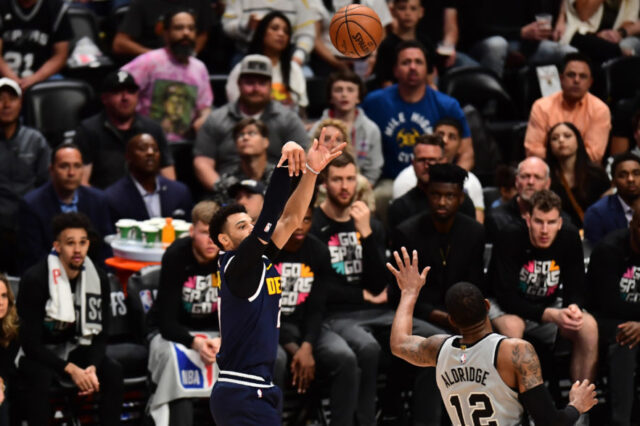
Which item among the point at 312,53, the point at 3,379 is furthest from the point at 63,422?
the point at 312,53

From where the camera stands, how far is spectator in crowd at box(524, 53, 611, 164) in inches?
386

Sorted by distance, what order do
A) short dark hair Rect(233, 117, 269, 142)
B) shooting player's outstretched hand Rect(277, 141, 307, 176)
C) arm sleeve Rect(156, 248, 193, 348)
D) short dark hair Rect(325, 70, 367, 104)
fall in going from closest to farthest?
1. shooting player's outstretched hand Rect(277, 141, 307, 176)
2. arm sleeve Rect(156, 248, 193, 348)
3. short dark hair Rect(233, 117, 269, 142)
4. short dark hair Rect(325, 70, 367, 104)

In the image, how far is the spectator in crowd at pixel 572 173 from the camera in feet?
29.5

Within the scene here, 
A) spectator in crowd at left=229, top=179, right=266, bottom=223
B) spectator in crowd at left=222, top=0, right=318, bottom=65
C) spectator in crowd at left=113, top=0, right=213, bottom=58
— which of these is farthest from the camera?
spectator in crowd at left=222, top=0, right=318, bottom=65

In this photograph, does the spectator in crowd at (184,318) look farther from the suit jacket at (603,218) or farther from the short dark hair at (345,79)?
the suit jacket at (603,218)

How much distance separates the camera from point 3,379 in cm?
690

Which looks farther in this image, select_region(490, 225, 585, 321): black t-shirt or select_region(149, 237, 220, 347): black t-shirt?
select_region(490, 225, 585, 321): black t-shirt

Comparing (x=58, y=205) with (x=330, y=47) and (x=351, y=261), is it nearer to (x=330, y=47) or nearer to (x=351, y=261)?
(x=351, y=261)

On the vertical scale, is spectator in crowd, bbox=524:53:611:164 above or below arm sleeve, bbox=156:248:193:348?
above

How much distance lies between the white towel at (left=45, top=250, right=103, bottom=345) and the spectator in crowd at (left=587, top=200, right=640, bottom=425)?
3.51 m

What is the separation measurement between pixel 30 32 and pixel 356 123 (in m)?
3.18

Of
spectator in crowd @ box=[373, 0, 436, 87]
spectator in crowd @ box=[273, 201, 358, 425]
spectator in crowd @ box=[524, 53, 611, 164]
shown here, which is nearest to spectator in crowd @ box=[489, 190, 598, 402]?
spectator in crowd @ box=[273, 201, 358, 425]

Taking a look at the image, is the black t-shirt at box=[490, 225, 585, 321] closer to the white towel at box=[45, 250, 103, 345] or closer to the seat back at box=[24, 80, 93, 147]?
the white towel at box=[45, 250, 103, 345]

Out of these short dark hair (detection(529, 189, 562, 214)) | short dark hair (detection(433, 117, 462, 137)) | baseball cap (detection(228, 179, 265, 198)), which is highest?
short dark hair (detection(433, 117, 462, 137))
